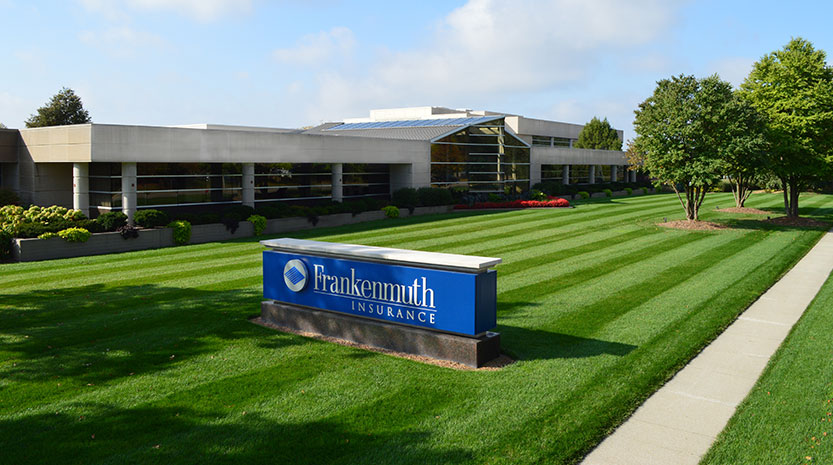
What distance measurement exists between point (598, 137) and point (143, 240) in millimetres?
60293

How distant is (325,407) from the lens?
26.2ft

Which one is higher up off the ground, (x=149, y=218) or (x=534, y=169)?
(x=534, y=169)

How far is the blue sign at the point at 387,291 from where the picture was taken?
9.59m

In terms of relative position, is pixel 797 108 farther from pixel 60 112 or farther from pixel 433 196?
pixel 60 112

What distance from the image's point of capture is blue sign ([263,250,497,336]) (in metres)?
9.59

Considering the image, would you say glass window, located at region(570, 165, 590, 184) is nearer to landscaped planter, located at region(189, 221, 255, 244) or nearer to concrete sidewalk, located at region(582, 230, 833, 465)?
landscaped planter, located at region(189, 221, 255, 244)

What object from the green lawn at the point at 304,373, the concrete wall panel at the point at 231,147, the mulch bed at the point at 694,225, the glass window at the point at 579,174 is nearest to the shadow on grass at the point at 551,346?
the green lawn at the point at 304,373

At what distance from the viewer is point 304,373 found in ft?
30.2

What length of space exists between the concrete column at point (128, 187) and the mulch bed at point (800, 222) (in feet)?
99.2

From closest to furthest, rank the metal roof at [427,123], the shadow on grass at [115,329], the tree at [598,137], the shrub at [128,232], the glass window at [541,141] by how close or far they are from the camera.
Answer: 1. the shadow on grass at [115,329]
2. the shrub at [128,232]
3. the metal roof at [427,123]
4. the glass window at [541,141]
5. the tree at [598,137]

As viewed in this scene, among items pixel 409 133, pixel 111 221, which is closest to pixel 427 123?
pixel 409 133

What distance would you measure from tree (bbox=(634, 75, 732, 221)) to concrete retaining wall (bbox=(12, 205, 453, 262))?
15548 mm

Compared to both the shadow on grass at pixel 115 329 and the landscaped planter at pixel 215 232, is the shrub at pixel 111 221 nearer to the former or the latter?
the landscaped planter at pixel 215 232

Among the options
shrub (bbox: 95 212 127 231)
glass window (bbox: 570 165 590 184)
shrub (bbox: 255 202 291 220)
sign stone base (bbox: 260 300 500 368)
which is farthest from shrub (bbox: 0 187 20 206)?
glass window (bbox: 570 165 590 184)
